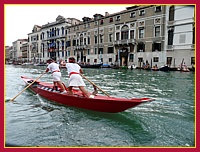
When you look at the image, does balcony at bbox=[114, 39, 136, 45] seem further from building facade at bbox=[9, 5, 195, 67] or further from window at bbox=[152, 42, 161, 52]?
window at bbox=[152, 42, 161, 52]

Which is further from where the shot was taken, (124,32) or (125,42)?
(124,32)

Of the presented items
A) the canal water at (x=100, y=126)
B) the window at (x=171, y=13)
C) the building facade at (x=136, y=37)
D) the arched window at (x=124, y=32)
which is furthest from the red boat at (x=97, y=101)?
the arched window at (x=124, y=32)

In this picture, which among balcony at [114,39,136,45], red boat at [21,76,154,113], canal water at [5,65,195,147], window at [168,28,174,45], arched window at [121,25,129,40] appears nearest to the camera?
canal water at [5,65,195,147]

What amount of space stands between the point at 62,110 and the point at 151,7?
24.2m

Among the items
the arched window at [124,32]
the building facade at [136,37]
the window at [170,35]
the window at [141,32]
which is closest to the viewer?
the building facade at [136,37]

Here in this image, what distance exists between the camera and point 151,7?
23.8m

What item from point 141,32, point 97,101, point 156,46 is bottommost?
point 97,101

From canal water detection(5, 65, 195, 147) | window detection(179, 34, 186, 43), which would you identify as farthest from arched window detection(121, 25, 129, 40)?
canal water detection(5, 65, 195, 147)

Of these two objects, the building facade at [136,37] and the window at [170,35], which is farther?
the window at [170,35]

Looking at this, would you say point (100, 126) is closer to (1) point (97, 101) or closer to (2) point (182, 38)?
(1) point (97, 101)

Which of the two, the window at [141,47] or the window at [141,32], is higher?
the window at [141,32]

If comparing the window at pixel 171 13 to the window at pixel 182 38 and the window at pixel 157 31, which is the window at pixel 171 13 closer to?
the window at pixel 157 31

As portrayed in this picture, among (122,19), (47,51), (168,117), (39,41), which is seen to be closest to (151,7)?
(122,19)

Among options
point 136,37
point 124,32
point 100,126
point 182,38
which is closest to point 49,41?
point 124,32
